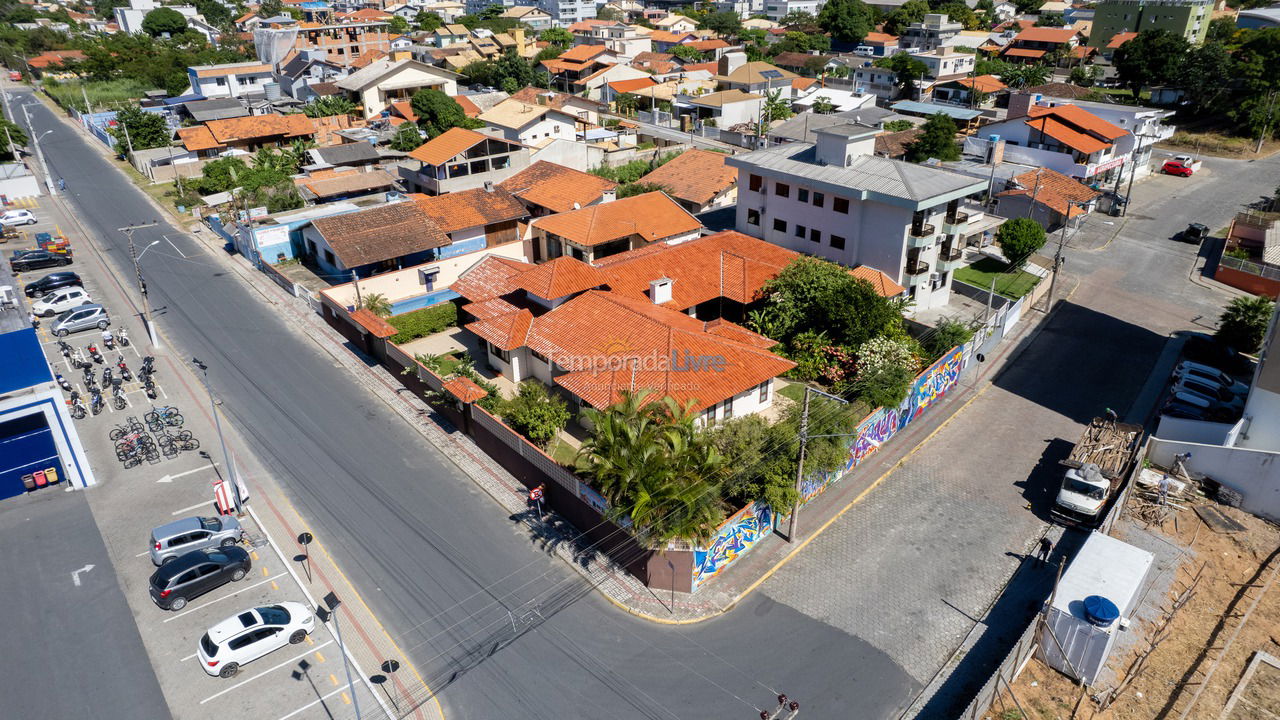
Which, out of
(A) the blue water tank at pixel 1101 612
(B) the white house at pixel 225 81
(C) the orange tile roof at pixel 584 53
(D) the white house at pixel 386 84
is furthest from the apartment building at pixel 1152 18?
(B) the white house at pixel 225 81

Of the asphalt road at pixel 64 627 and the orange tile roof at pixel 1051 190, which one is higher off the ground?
the orange tile roof at pixel 1051 190

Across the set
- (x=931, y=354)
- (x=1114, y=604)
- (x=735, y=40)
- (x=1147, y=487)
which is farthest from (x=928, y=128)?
(x=735, y=40)

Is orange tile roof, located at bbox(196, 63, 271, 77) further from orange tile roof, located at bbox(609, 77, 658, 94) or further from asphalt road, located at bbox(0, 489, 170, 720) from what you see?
asphalt road, located at bbox(0, 489, 170, 720)

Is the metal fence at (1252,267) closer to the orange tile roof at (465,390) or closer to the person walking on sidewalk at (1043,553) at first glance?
the person walking on sidewalk at (1043,553)

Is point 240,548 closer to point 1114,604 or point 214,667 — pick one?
point 214,667

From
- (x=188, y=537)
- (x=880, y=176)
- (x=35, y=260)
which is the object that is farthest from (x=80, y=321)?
(x=880, y=176)

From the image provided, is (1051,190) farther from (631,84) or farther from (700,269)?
(631,84)
